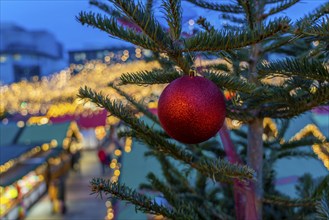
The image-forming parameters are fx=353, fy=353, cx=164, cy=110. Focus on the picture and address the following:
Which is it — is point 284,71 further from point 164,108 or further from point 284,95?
point 164,108

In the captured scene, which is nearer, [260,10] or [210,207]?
[260,10]

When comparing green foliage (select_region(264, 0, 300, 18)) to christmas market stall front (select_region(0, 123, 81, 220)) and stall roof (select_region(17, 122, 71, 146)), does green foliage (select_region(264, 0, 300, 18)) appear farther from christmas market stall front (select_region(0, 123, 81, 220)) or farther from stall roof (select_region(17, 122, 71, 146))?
stall roof (select_region(17, 122, 71, 146))

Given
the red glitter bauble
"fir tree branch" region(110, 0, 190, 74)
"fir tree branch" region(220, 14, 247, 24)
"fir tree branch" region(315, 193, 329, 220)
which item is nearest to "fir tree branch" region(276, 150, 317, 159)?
"fir tree branch" region(220, 14, 247, 24)

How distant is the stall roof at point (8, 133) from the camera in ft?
21.6

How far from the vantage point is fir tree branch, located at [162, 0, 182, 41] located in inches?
24.0

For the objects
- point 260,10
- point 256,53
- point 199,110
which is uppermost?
point 260,10

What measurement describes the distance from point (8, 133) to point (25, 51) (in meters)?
32.3

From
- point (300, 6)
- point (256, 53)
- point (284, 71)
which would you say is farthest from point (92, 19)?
point (300, 6)

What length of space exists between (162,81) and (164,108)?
5.6 inches

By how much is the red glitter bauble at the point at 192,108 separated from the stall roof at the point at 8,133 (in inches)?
254

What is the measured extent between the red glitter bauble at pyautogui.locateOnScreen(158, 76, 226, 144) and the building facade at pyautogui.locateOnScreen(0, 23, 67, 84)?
110ft

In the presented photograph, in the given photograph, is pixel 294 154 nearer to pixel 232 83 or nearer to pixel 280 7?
pixel 280 7

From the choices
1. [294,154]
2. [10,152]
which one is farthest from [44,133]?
[294,154]

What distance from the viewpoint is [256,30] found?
0.63 meters
